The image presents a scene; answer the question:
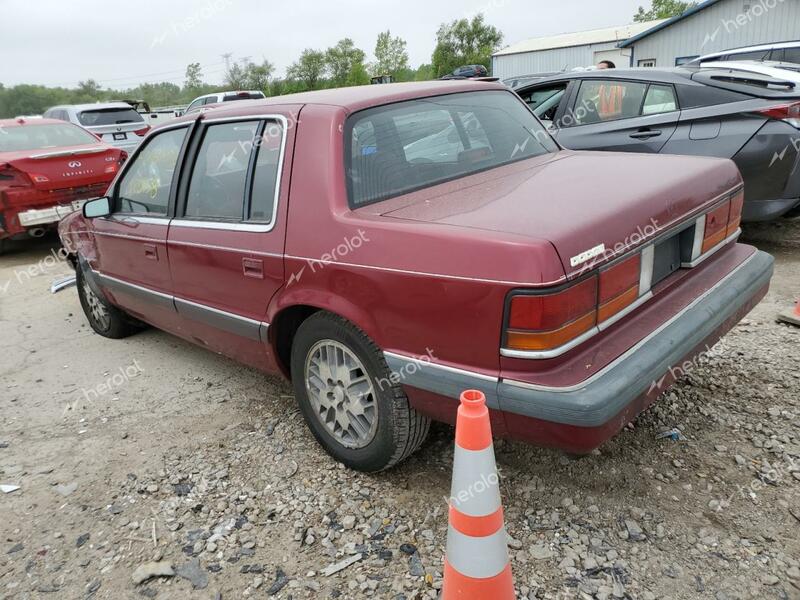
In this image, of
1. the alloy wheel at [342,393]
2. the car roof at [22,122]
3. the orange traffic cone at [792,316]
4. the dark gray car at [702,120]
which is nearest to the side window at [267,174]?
the alloy wheel at [342,393]

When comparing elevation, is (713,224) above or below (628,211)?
below

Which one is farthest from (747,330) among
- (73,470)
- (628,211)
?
(73,470)

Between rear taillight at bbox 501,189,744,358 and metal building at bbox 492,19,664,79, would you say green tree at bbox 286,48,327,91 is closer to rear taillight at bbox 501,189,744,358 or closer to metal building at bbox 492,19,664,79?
metal building at bbox 492,19,664,79

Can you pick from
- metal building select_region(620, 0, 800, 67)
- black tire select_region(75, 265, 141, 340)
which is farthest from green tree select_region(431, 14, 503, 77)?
black tire select_region(75, 265, 141, 340)

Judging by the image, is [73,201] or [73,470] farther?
[73,201]

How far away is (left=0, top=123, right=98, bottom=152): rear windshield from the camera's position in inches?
309

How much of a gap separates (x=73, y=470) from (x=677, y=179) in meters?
3.18

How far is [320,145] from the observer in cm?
264

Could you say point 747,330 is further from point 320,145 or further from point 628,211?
point 320,145

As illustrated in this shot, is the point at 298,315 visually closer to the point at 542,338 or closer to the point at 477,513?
the point at 542,338

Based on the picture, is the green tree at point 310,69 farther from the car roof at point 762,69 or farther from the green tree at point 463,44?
the car roof at point 762,69

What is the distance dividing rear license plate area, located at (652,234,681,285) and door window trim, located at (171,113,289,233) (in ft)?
5.36

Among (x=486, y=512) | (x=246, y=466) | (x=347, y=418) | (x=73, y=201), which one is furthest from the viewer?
(x=73, y=201)

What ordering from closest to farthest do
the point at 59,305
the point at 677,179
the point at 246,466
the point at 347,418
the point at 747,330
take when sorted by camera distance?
the point at 677,179 < the point at 347,418 < the point at 246,466 < the point at 747,330 < the point at 59,305
